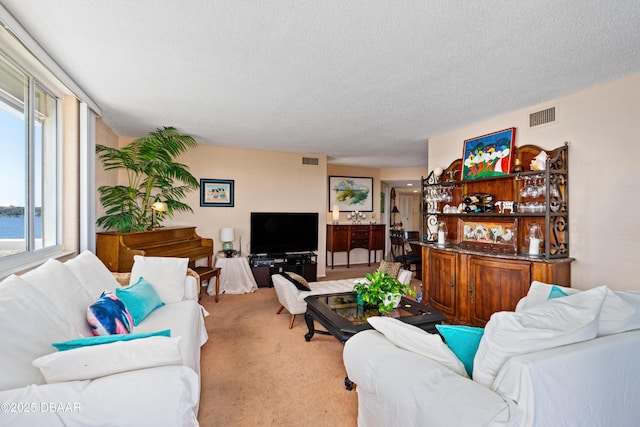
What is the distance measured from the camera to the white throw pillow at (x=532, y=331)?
4.03 ft

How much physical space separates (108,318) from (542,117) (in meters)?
4.27

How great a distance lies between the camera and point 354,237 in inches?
305

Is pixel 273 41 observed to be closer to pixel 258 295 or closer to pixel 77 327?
pixel 77 327

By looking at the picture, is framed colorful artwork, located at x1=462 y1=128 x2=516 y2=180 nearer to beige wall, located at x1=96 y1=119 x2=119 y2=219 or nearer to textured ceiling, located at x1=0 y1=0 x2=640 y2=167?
textured ceiling, located at x1=0 y1=0 x2=640 y2=167

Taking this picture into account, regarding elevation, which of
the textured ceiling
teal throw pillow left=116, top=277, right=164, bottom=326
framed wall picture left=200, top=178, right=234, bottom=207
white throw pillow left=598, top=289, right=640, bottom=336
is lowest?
teal throw pillow left=116, top=277, right=164, bottom=326

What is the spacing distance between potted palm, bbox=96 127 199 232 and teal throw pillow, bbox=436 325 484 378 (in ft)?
12.7

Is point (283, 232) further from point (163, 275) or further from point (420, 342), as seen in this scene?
point (420, 342)

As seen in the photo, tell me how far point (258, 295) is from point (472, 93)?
159 inches

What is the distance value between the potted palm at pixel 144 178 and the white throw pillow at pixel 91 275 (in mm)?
1609

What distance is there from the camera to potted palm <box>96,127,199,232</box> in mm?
4043

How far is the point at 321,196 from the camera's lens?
254 inches

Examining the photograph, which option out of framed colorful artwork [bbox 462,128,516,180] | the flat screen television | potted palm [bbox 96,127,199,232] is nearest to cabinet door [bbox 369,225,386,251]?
the flat screen television

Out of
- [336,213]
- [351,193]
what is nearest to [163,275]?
[336,213]

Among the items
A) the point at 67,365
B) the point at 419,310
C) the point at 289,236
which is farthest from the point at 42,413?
the point at 289,236
